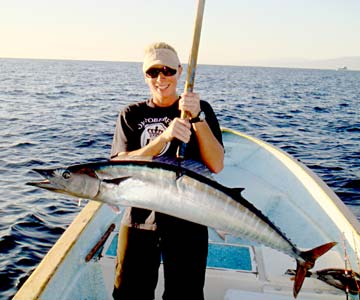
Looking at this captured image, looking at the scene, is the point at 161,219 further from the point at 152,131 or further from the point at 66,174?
the point at 66,174

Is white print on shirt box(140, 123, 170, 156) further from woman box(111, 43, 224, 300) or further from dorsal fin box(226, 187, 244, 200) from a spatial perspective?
dorsal fin box(226, 187, 244, 200)

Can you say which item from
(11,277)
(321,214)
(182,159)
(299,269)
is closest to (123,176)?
(182,159)

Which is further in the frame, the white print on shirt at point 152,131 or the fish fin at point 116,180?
the white print on shirt at point 152,131

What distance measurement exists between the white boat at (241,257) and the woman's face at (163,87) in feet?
6.32

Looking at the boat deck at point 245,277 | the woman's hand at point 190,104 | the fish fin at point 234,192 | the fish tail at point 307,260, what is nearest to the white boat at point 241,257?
the boat deck at point 245,277

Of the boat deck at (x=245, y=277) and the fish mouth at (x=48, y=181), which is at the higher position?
the fish mouth at (x=48, y=181)

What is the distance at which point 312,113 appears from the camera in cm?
3008

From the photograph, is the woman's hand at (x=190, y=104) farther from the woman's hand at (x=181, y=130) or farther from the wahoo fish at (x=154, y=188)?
the wahoo fish at (x=154, y=188)

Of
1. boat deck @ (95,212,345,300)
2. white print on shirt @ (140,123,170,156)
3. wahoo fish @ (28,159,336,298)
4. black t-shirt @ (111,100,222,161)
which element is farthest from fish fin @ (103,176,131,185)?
boat deck @ (95,212,345,300)

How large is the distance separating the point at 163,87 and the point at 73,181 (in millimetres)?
1161

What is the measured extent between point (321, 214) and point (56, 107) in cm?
2620

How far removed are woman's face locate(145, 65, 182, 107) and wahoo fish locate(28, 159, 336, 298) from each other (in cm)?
76

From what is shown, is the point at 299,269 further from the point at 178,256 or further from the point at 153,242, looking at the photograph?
the point at 153,242

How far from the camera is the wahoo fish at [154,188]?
9.62 ft
